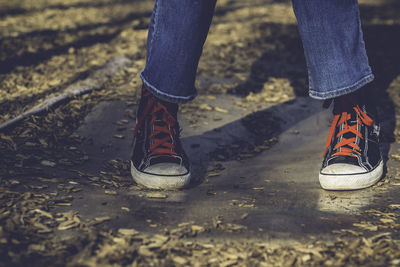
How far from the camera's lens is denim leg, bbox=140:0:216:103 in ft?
6.76

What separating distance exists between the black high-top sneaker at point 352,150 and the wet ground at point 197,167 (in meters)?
0.06

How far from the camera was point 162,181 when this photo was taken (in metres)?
2.14

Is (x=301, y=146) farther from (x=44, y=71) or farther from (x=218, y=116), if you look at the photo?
(x=44, y=71)

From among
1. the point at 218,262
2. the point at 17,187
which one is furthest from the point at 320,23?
the point at 17,187

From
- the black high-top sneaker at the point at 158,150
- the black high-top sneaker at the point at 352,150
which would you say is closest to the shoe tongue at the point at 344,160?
the black high-top sneaker at the point at 352,150

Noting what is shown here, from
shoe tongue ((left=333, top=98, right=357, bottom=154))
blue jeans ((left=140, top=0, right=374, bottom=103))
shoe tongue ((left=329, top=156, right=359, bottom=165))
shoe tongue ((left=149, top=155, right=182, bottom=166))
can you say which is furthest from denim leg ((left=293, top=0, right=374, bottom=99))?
shoe tongue ((left=149, top=155, right=182, bottom=166))

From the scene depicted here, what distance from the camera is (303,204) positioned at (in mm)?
1995

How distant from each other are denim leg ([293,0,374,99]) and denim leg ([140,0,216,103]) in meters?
0.45

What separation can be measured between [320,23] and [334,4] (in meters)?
0.10

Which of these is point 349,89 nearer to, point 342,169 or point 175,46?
point 342,169

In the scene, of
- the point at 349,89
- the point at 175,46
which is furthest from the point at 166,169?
the point at 349,89

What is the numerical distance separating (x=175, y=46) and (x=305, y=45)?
607 mm

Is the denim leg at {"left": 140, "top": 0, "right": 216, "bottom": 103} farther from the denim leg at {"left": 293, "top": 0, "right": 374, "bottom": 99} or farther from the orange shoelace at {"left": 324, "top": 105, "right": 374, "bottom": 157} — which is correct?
the orange shoelace at {"left": 324, "top": 105, "right": 374, "bottom": 157}

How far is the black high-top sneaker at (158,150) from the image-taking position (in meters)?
2.15
